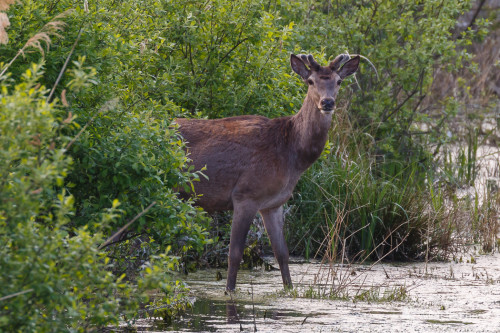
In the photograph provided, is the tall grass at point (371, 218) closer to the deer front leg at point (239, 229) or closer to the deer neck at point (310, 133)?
the deer neck at point (310, 133)

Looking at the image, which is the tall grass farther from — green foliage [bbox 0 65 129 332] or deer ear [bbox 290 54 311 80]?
green foliage [bbox 0 65 129 332]

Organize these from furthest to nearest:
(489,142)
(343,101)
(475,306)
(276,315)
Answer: (489,142), (343,101), (475,306), (276,315)

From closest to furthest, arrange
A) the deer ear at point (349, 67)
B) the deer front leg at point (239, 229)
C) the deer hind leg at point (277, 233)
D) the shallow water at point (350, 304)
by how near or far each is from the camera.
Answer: the shallow water at point (350, 304) → the deer front leg at point (239, 229) → the deer hind leg at point (277, 233) → the deer ear at point (349, 67)

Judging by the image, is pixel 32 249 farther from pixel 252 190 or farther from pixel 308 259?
pixel 308 259

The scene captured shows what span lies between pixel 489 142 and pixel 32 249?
13.0m

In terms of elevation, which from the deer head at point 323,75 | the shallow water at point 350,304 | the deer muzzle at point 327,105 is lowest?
the shallow water at point 350,304

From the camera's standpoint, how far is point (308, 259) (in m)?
10.5

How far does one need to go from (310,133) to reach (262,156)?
549mm

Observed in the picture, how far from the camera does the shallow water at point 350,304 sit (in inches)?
277

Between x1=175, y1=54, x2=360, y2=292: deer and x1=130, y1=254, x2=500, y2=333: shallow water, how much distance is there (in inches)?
18.4

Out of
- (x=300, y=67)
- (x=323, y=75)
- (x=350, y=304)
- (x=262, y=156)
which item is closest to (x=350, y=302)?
(x=350, y=304)

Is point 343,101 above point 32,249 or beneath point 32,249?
above

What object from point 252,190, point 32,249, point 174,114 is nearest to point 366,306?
point 252,190

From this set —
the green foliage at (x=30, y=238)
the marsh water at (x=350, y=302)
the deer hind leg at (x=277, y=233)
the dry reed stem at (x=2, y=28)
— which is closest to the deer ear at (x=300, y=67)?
the deer hind leg at (x=277, y=233)
